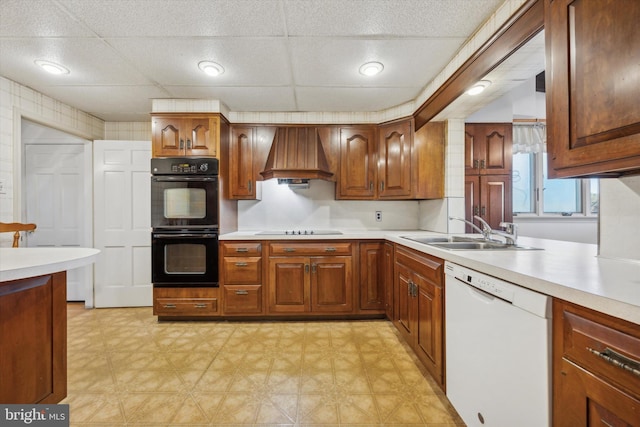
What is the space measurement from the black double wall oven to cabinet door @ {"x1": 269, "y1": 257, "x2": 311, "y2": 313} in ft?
1.98

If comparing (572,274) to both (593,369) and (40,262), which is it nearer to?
(593,369)

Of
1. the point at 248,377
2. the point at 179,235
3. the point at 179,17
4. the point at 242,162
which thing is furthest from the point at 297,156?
the point at 248,377

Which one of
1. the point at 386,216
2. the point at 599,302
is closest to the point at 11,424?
the point at 599,302

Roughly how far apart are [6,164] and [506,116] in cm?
487

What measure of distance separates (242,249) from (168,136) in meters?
1.38

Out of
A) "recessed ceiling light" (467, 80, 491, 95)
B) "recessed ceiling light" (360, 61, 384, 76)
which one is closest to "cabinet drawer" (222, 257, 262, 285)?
"recessed ceiling light" (360, 61, 384, 76)

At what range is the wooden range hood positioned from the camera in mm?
2811

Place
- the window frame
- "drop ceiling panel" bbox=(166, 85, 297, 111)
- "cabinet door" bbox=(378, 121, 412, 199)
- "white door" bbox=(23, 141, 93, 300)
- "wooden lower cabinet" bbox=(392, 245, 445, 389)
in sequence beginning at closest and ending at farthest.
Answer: "wooden lower cabinet" bbox=(392, 245, 445, 389), "drop ceiling panel" bbox=(166, 85, 297, 111), "cabinet door" bbox=(378, 121, 412, 199), "white door" bbox=(23, 141, 93, 300), the window frame

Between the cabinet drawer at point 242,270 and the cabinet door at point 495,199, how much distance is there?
8.69ft

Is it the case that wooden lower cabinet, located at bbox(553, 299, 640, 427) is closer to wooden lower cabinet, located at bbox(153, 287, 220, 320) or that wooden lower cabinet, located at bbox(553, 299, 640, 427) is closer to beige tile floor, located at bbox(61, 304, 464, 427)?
beige tile floor, located at bbox(61, 304, 464, 427)

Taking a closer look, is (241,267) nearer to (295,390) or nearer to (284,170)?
(284,170)


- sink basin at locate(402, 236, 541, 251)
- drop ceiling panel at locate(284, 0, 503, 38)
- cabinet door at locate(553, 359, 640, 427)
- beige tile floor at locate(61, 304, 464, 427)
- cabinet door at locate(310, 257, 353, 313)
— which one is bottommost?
beige tile floor at locate(61, 304, 464, 427)

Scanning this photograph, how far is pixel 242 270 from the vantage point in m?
2.66

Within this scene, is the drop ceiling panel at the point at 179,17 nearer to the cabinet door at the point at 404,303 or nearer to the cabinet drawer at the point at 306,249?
the cabinet drawer at the point at 306,249
